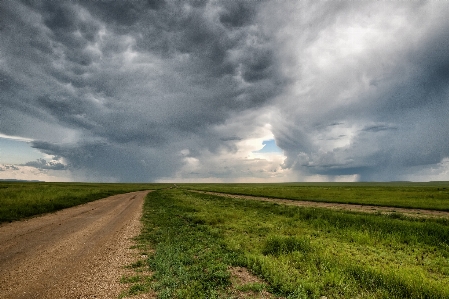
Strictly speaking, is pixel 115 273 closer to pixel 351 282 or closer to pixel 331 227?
pixel 351 282

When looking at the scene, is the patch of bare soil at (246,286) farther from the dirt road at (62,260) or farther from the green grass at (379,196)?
the green grass at (379,196)

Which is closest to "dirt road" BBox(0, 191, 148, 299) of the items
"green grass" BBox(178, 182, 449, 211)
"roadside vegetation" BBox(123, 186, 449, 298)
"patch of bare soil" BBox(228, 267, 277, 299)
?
"roadside vegetation" BBox(123, 186, 449, 298)

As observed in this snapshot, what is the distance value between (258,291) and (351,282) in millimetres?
3805

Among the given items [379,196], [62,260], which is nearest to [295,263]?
[62,260]

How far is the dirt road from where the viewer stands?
7818 millimetres

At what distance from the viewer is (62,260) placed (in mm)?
10703

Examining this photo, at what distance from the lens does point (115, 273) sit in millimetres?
9344

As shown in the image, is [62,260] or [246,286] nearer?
[246,286]

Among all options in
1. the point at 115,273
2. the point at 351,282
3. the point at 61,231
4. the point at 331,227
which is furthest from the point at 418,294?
the point at 61,231

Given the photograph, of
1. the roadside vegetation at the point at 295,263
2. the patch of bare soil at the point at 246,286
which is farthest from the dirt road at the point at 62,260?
the patch of bare soil at the point at 246,286

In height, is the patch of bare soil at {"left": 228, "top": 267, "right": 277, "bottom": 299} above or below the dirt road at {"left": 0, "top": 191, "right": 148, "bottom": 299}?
below

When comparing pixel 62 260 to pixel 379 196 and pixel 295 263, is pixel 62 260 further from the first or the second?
pixel 379 196

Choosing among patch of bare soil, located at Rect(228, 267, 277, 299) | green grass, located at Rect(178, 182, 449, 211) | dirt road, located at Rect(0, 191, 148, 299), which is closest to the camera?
patch of bare soil, located at Rect(228, 267, 277, 299)

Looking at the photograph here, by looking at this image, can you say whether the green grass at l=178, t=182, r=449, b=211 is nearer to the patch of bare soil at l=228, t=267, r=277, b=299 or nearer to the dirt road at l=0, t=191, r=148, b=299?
the patch of bare soil at l=228, t=267, r=277, b=299
